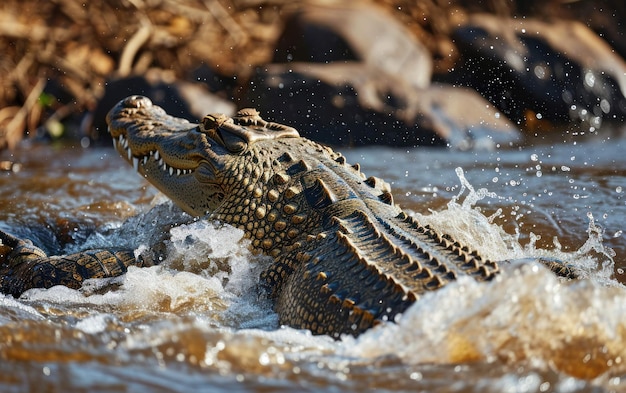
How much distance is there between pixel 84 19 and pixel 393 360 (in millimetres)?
9045

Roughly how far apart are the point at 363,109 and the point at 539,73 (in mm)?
3222

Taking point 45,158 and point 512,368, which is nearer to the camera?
point 512,368

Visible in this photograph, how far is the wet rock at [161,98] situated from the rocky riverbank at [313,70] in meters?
0.02

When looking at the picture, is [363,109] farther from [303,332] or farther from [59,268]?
[303,332]

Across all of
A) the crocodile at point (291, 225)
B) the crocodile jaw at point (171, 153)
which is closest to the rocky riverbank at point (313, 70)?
the crocodile jaw at point (171, 153)

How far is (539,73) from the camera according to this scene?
1114cm

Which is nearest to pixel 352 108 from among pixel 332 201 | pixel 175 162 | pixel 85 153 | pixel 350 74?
pixel 350 74

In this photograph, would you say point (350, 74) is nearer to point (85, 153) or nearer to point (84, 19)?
point (85, 153)

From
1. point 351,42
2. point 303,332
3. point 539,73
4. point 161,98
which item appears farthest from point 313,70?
point 303,332

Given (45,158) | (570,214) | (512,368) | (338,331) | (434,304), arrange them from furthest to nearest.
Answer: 1. (45,158)
2. (570,214)
3. (338,331)
4. (434,304)
5. (512,368)

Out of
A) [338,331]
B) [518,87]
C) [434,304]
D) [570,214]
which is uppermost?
[434,304]

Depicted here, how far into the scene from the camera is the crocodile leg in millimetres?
4277

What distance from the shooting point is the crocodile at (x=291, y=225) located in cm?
341

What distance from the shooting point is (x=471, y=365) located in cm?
287
